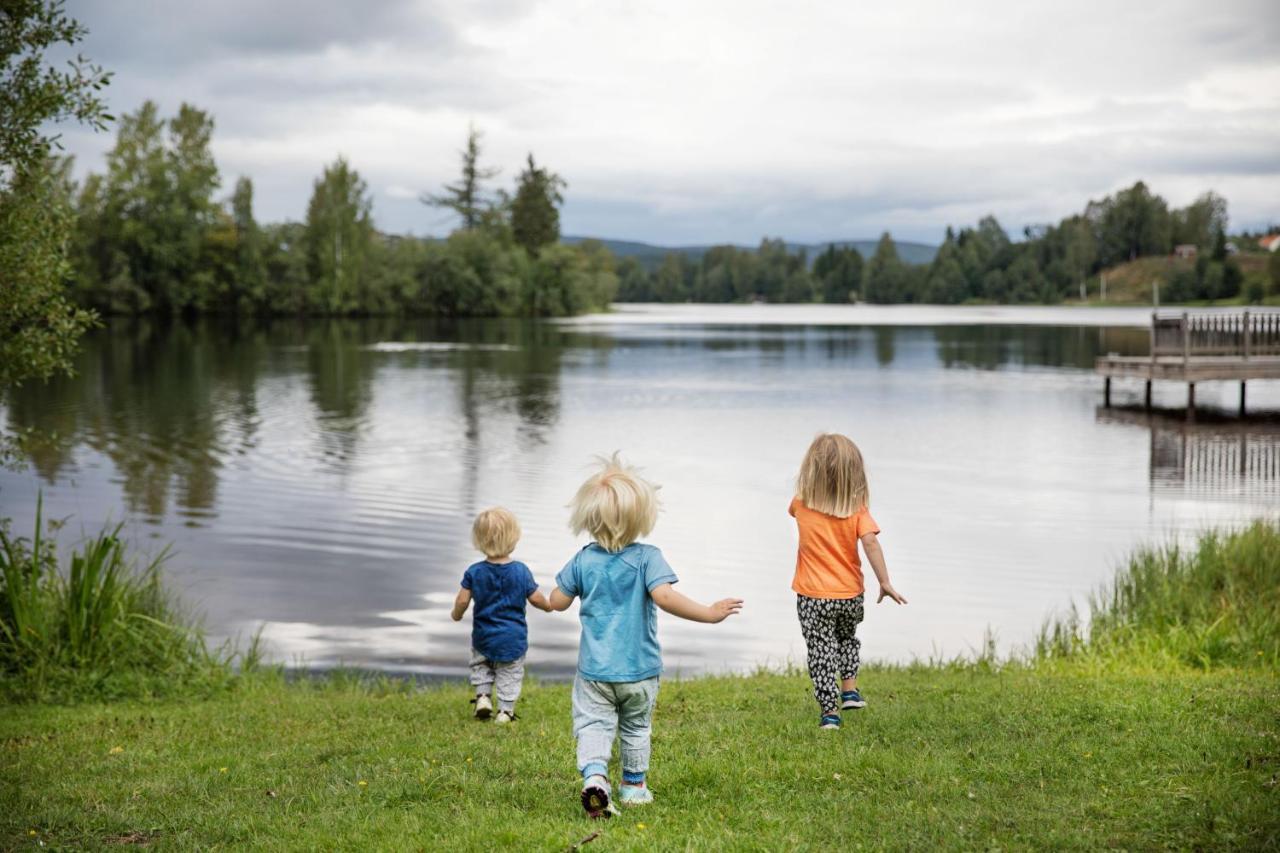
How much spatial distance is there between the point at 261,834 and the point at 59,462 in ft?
72.3

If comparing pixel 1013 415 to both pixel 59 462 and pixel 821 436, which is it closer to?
pixel 59 462

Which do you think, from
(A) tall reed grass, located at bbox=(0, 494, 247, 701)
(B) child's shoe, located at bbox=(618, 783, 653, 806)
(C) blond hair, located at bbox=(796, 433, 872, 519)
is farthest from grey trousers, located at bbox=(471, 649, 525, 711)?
(A) tall reed grass, located at bbox=(0, 494, 247, 701)

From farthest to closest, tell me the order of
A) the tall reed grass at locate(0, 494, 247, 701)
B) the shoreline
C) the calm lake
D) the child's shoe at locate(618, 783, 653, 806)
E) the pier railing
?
the shoreline → the pier railing → the calm lake → the tall reed grass at locate(0, 494, 247, 701) → the child's shoe at locate(618, 783, 653, 806)

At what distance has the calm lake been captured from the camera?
13.6 metres

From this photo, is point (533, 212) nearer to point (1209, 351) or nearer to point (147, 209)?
point (147, 209)

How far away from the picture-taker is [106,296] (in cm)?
10119

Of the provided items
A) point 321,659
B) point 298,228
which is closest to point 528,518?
point 321,659

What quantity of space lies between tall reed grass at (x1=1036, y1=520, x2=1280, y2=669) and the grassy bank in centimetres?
94

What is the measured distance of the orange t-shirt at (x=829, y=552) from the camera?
7152 millimetres

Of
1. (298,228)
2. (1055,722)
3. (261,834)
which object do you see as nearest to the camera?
(261,834)

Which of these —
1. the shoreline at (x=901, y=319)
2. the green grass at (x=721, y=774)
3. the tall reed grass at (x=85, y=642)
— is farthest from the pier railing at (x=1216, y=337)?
the shoreline at (x=901, y=319)

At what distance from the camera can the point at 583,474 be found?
24.1 meters

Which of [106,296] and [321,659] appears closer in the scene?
[321,659]

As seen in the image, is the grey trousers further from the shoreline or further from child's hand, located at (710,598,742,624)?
the shoreline
